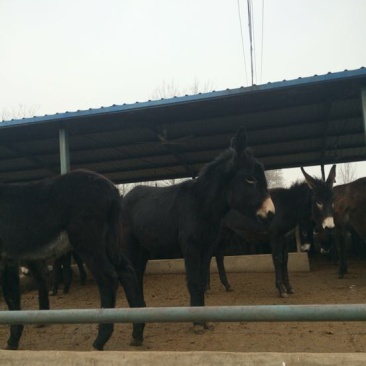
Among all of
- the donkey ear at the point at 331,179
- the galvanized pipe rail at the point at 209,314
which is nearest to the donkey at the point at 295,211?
the donkey ear at the point at 331,179

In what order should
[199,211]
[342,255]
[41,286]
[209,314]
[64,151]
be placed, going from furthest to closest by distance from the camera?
1. [64,151]
2. [342,255]
3. [41,286]
4. [199,211]
5. [209,314]

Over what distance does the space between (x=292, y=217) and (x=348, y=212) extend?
1.66 metres

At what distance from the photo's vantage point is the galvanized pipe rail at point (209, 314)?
2.21 metres

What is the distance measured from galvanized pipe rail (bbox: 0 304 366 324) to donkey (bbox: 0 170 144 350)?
6.34 feet

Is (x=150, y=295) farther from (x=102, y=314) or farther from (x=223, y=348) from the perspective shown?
(x=102, y=314)

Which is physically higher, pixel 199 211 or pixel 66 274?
pixel 199 211

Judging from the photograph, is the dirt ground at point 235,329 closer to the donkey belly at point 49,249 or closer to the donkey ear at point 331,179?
the donkey belly at point 49,249

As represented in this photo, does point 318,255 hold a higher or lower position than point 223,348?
lower

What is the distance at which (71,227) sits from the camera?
4.69 m

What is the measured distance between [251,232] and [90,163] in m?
6.94

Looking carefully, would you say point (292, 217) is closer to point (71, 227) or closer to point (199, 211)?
point (199, 211)

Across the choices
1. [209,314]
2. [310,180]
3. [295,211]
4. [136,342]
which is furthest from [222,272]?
[209,314]

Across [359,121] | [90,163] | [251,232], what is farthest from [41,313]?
[90,163]

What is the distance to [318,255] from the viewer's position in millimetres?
14023
